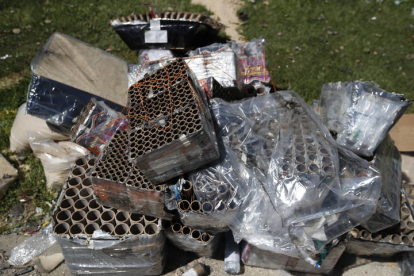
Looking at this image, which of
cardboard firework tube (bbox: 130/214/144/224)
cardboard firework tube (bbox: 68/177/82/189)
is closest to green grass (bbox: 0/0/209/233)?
cardboard firework tube (bbox: 68/177/82/189)

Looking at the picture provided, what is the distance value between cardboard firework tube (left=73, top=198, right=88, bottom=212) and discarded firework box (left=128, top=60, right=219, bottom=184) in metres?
0.70

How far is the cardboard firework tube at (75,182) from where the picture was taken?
3.04 m

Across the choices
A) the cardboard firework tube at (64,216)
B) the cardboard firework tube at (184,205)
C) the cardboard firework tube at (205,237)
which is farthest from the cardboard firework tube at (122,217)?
the cardboard firework tube at (205,237)

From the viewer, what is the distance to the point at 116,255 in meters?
2.85

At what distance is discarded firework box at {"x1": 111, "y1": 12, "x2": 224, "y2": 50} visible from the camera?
4520 millimetres

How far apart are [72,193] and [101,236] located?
0.56 m

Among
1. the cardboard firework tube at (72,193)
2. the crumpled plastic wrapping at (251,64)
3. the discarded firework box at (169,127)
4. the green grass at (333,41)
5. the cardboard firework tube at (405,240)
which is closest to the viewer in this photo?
the discarded firework box at (169,127)

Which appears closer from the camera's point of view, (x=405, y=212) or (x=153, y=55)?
(x=405, y=212)

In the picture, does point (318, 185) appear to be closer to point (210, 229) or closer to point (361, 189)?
point (361, 189)

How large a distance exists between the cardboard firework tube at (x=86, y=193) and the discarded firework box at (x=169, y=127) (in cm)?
68

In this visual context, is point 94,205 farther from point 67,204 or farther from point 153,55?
point 153,55

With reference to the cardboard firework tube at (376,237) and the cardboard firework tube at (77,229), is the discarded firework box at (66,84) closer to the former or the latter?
the cardboard firework tube at (77,229)

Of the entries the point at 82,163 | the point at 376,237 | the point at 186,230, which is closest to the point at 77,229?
the point at 82,163

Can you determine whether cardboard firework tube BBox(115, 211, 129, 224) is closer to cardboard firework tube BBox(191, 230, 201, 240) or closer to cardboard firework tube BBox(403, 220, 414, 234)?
cardboard firework tube BBox(191, 230, 201, 240)
